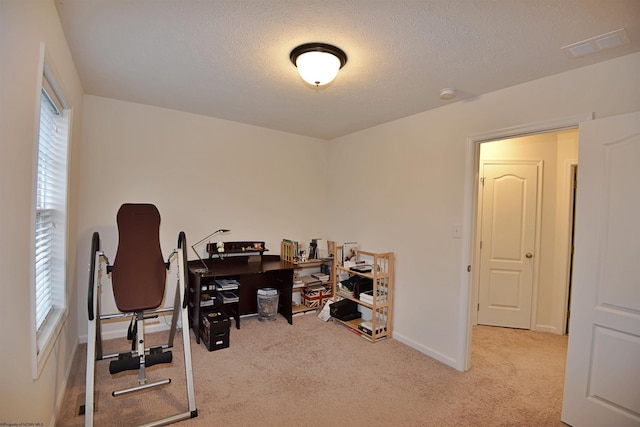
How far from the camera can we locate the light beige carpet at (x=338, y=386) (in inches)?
84.4

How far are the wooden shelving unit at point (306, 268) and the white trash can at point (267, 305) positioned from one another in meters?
0.27

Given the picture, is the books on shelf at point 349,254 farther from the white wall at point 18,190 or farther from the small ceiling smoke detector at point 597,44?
the white wall at point 18,190

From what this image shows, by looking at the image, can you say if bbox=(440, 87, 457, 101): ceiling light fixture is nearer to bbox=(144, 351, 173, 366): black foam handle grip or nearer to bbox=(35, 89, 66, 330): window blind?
bbox=(35, 89, 66, 330): window blind

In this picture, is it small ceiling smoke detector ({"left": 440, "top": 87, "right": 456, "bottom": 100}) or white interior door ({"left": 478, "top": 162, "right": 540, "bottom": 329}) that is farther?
white interior door ({"left": 478, "top": 162, "right": 540, "bottom": 329})

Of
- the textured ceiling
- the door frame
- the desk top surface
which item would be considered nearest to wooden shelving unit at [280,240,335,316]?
the desk top surface

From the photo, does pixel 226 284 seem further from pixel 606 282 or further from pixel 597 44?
pixel 597 44

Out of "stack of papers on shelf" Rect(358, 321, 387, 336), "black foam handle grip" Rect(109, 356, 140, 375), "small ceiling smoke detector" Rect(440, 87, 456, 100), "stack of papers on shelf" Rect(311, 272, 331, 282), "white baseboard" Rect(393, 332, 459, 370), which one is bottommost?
"white baseboard" Rect(393, 332, 459, 370)

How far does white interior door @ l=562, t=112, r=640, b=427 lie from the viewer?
1.87 metres

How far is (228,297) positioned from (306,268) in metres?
1.29

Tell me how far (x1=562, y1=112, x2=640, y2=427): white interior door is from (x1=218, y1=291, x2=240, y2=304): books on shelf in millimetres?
3026

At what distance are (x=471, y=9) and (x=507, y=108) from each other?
1.24 meters

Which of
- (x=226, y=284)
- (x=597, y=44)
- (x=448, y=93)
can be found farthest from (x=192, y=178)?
(x=597, y=44)

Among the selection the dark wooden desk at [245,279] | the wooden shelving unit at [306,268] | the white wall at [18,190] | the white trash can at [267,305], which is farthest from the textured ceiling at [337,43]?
the white trash can at [267,305]

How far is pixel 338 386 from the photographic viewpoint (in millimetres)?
2523
